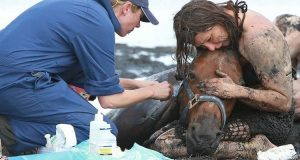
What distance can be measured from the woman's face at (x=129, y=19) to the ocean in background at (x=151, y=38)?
5.42 meters

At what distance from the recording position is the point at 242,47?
5488 millimetres

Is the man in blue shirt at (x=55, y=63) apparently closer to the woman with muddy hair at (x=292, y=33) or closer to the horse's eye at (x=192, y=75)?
the horse's eye at (x=192, y=75)

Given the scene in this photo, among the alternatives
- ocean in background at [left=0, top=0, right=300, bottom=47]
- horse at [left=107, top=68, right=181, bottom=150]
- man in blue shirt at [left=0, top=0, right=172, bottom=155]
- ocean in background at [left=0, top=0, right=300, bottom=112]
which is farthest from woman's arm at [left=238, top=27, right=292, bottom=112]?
ocean in background at [left=0, top=0, right=300, bottom=47]

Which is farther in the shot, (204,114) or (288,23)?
(288,23)

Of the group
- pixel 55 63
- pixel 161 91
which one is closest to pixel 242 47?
pixel 161 91

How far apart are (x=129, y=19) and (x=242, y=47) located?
0.84 meters

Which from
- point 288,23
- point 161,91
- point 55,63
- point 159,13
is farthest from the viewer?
point 159,13

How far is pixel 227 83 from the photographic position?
534cm

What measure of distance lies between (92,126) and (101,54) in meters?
0.63

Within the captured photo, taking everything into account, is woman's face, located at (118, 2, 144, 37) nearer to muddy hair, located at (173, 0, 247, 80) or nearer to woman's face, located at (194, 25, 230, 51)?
muddy hair, located at (173, 0, 247, 80)

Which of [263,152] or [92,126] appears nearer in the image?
[92,126]

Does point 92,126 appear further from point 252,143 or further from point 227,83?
point 252,143

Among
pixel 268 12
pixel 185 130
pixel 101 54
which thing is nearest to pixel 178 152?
pixel 185 130

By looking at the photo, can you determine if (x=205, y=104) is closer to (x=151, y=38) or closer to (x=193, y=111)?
(x=193, y=111)
